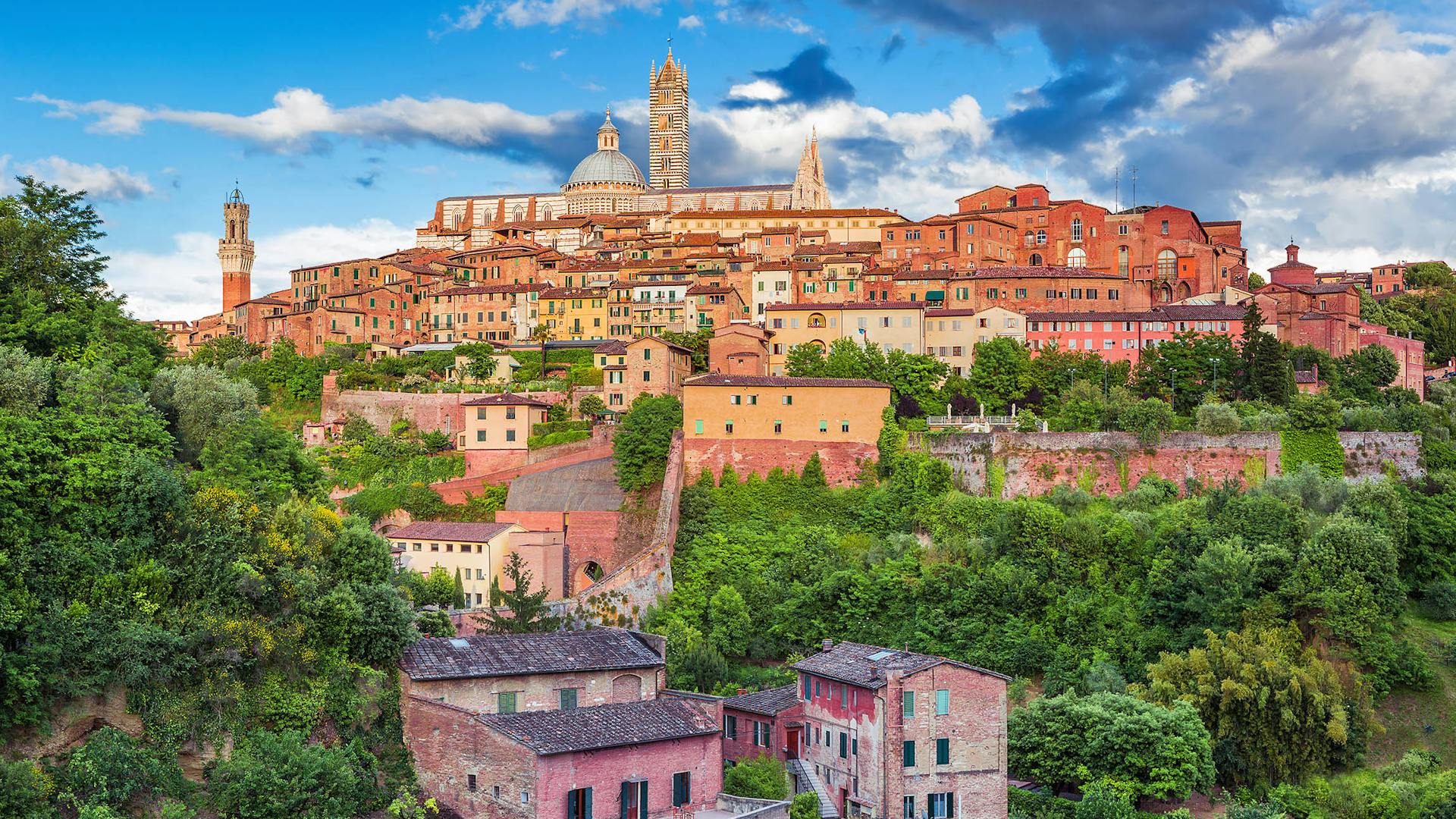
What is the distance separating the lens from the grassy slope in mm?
35312

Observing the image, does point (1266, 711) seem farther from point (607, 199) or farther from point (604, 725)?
point (607, 199)

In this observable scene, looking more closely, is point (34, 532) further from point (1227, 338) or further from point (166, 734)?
point (1227, 338)

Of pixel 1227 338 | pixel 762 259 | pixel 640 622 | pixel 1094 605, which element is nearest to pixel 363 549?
pixel 640 622

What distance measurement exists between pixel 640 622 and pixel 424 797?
1626 cm

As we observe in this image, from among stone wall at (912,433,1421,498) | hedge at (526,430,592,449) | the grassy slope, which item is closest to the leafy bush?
the grassy slope

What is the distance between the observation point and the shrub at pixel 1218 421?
47062 mm

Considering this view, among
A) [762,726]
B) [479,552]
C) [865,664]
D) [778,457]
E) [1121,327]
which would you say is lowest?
[762,726]

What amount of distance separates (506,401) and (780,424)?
454 inches

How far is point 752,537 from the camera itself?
46.2m

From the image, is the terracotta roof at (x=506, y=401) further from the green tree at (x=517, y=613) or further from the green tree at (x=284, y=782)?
the green tree at (x=284, y=782)

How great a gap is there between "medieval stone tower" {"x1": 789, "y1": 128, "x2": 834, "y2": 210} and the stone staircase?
70922 mm

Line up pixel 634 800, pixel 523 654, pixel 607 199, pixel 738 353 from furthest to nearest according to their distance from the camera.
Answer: pixel 607 199 < pixel 738 353 < pixel 523 654 < pixel 634 800

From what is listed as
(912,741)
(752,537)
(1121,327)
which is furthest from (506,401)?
(912,741)

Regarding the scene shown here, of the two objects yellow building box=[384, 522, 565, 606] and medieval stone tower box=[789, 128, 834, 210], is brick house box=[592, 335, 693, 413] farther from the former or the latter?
medieval stone tower box=[789, 128, 834, 210]
